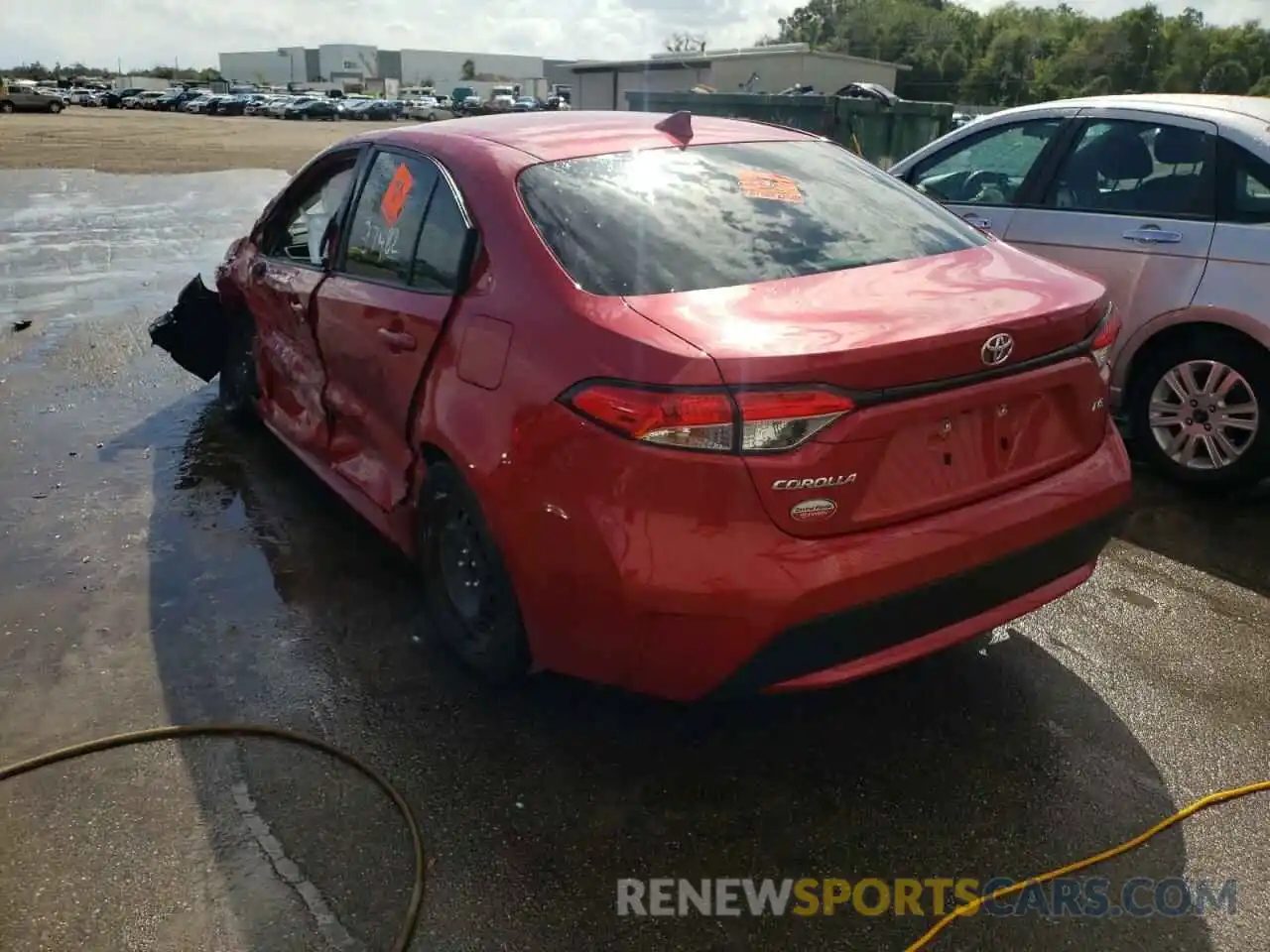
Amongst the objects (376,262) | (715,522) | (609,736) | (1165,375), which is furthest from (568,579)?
(1165,375)

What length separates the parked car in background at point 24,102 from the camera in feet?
168

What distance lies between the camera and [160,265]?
35.5ft

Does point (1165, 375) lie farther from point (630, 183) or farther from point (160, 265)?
point (160, 265)

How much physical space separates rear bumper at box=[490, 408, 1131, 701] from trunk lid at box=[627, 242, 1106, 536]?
0.07m

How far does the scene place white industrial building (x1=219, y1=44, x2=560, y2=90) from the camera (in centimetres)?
14850

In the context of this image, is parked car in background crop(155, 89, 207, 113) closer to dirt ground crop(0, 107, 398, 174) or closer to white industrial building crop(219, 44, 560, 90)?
Answer: dirt ground crop(0, 107, 398, 174)

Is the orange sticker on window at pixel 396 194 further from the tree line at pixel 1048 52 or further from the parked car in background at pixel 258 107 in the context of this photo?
the parked car in background at pixel 258 107

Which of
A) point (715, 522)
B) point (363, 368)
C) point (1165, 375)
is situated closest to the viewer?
point (715, 522)

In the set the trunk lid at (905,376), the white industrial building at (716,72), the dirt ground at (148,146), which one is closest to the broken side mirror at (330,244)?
the trunk lid at (905,376)

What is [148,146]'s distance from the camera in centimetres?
3212

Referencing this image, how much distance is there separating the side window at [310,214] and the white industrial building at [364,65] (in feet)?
490

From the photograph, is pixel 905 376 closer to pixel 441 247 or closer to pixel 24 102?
pixel 441 247

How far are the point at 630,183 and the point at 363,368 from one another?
1.20m

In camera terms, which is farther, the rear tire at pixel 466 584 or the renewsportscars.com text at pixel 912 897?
the rear tire at pixel 466 584
